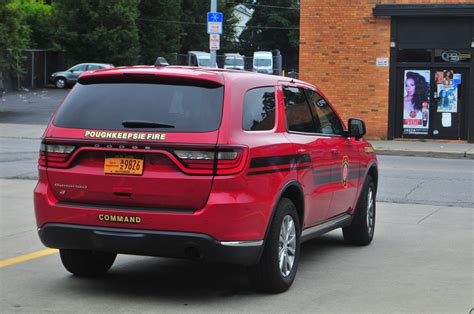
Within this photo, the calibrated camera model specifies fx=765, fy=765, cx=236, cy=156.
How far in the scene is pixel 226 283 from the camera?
656 cm

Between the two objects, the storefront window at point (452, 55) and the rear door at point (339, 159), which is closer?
the rear door at point (339, 159)

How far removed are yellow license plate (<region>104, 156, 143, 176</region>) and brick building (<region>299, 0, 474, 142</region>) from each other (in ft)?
63.7

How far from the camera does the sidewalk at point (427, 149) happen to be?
21047 millimetres

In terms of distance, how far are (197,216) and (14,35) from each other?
26.3m

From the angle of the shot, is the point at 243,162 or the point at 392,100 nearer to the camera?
the point at 243,162

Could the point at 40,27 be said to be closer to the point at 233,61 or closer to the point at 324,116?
the point at 233,61

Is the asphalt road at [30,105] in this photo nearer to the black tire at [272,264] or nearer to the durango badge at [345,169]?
the durango badge at [345,169]

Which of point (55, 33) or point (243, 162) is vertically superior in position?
point (55, 33)

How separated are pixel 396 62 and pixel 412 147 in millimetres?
Answer: 3259

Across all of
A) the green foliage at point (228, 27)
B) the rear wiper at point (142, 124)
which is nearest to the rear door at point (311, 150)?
the rear wiper at point (142, 124)

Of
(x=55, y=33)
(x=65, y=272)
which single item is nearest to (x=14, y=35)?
(x=55, y=33)

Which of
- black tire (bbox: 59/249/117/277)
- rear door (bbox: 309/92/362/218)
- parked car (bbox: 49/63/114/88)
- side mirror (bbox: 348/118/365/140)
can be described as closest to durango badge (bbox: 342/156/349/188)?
rear door (bbox: 309/92/362/218)

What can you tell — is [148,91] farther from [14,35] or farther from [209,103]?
[14,35]

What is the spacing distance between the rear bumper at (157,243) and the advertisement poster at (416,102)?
19.2 metres
